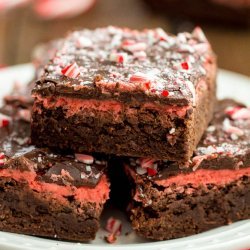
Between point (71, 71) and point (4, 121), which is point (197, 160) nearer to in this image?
point (71, 71)

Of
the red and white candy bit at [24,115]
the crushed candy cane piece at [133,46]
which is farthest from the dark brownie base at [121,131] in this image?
the crushed candy cane piece at [133,46]

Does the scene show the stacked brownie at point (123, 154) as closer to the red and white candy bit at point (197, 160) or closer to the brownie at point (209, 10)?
the red and white candy bit at point (197, 160)

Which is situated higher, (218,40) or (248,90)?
(248,90)

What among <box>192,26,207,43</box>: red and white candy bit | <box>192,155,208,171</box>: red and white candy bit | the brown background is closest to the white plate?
<box>192,155,208,171</box>: red and white candy bit

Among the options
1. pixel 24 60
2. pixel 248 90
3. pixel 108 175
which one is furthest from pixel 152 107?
pixel 24 60

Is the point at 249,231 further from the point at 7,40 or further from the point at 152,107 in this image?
the point at 7,40

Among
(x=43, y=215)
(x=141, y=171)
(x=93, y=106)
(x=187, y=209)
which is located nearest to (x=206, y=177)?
(x=187, y=209)
